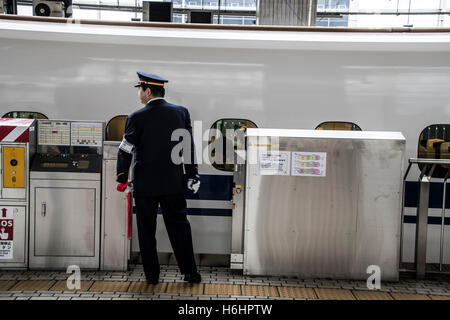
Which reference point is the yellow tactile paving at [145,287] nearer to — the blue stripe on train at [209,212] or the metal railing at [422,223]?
the blue stripe on train at [209,212]

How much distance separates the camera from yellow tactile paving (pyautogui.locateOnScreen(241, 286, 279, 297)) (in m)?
3.71

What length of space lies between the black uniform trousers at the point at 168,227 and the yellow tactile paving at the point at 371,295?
1.54 meters

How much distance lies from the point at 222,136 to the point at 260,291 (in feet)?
5.54

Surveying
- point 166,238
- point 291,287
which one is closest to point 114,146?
point 166,238

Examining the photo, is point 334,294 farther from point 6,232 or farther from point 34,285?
point 6,232

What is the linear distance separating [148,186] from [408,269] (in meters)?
2.84

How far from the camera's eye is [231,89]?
14.9ft

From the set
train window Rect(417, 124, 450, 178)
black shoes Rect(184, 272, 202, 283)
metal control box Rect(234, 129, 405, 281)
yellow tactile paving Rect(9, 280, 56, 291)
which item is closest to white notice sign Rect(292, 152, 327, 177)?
metal control box Rect(234, 129, 405, 281)

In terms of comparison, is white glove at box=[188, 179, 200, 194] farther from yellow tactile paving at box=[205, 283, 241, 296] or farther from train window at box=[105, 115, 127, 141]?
train window at box=[105, 115, 127, 141]

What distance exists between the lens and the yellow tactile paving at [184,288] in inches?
147

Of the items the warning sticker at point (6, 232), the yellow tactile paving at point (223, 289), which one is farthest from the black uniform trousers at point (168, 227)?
the warning sticker at point (6, 232)
